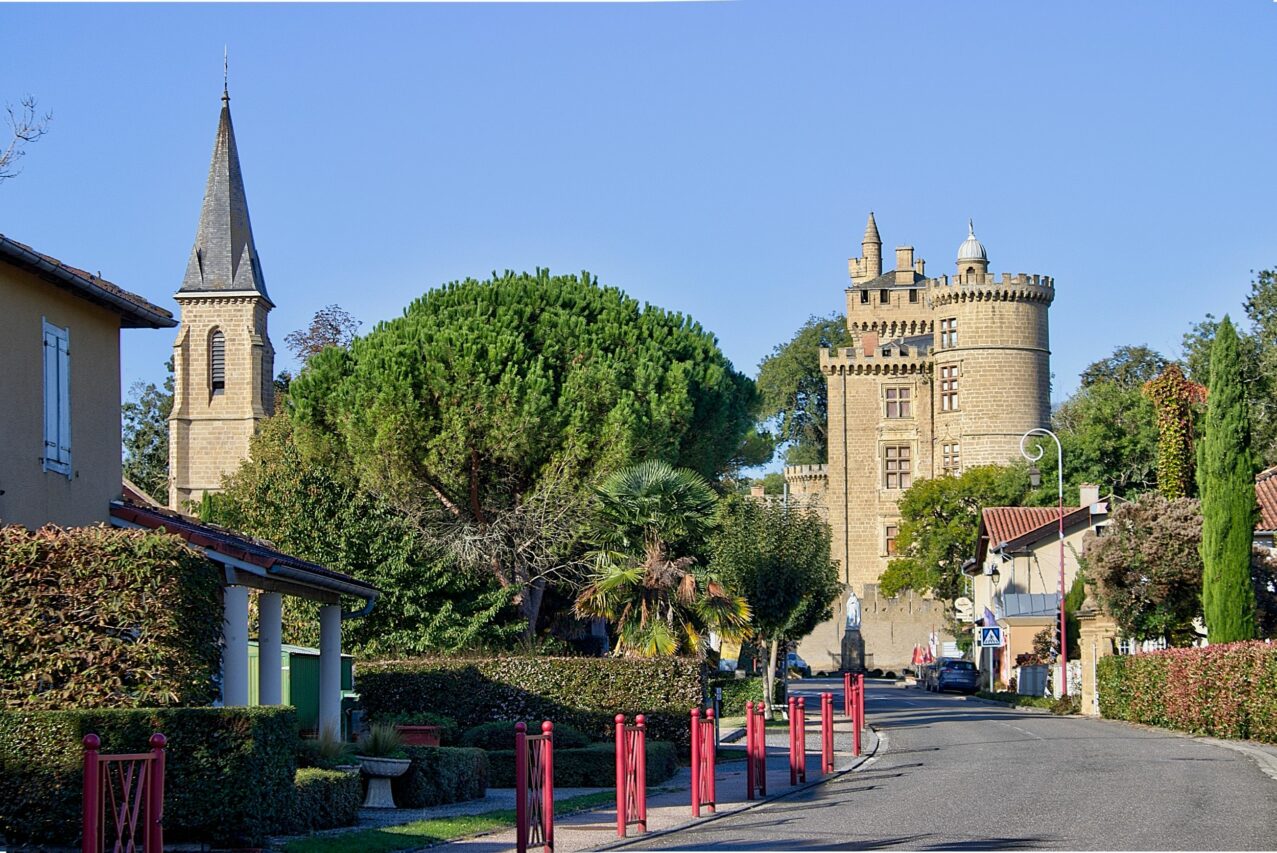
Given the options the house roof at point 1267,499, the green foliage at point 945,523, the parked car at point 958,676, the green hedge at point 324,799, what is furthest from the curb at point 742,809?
the green foliage at point 945,523

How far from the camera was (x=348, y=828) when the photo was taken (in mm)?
16297

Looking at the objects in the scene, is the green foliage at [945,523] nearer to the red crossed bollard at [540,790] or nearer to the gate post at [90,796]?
the red crossed bollard at [540,790]

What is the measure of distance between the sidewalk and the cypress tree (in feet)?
27.0

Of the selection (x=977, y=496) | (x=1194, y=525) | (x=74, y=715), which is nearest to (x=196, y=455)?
(x=977, y=496)

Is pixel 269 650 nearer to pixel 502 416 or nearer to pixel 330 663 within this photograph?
pixel 330 663

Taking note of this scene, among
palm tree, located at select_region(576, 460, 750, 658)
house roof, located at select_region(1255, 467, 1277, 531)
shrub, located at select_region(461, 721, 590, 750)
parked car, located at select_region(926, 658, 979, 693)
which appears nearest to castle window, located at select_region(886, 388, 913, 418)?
parked car, located at select_region(926, 658, 979, 693)

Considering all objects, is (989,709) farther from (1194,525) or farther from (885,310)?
(885,310)

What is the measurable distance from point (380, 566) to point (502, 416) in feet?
16.1

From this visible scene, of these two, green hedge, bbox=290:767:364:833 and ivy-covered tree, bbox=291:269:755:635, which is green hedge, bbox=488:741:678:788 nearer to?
green hedge, bbox=290:767:364:833

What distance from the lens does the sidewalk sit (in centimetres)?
1513

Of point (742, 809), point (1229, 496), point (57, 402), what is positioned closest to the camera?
point (57, 402)

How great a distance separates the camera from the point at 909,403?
104312 mm

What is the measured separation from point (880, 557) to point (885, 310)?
1545 cm

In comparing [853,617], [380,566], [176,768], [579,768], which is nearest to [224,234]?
[853,617]
